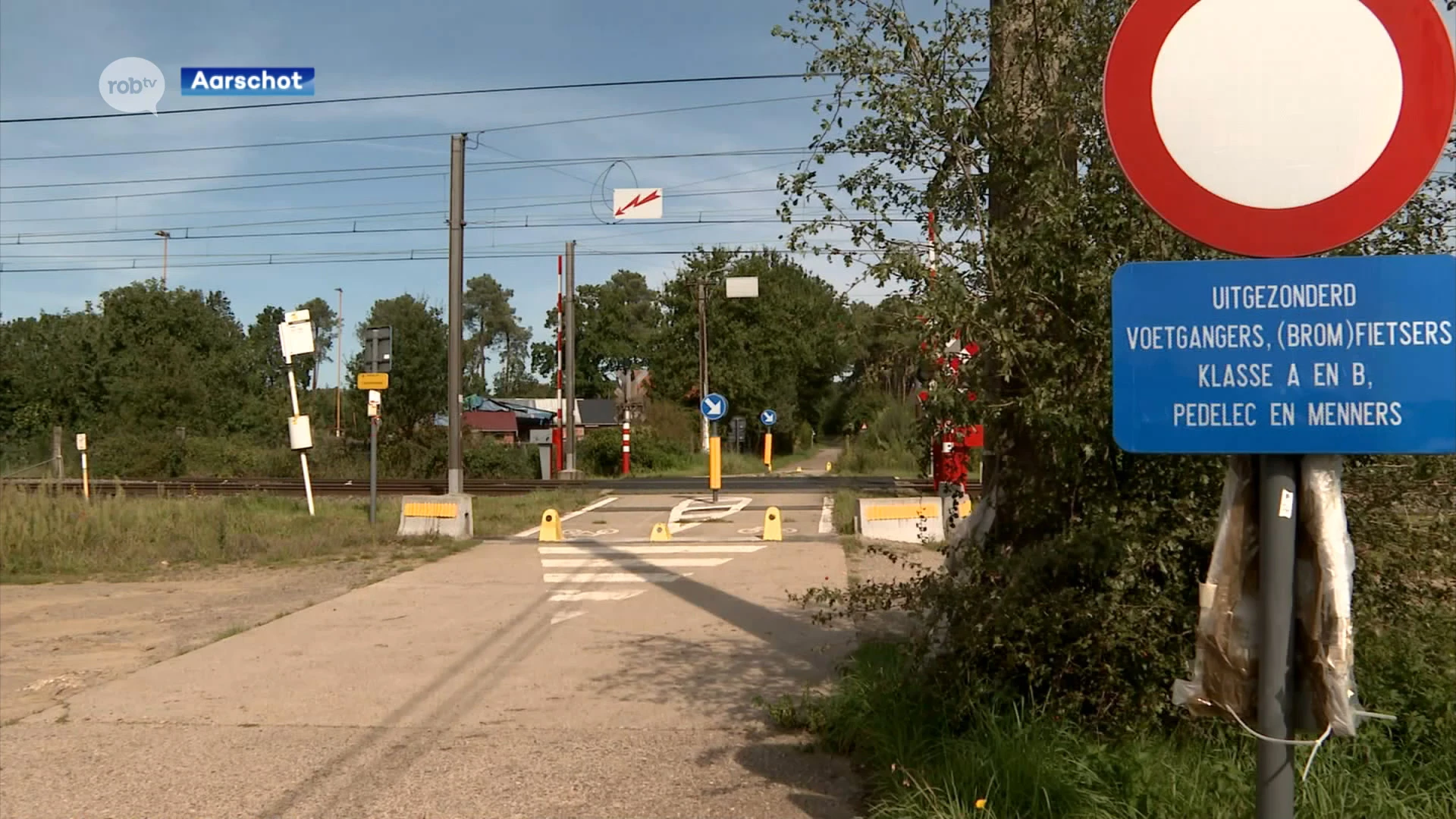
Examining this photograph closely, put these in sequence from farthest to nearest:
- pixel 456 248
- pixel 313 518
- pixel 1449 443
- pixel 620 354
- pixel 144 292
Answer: pixel 620 354
pixel 144 292
pixel 313 518
pixel 456 248
pixel 1449 443

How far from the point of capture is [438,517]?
1541 centimetres

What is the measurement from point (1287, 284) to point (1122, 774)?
2.03m

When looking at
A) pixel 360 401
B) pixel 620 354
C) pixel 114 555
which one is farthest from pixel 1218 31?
pixel 620 354

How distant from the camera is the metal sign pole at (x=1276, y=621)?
2314mm

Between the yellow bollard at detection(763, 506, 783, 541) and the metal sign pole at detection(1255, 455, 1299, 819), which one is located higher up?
the metal sign pole at detection(1255, 455, 1299, 819)

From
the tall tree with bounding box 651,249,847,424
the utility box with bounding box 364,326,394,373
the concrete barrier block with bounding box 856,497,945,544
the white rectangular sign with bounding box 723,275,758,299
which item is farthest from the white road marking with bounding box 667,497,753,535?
the tall tree with bounding box 651,249,847,424

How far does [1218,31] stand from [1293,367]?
2.53 feet

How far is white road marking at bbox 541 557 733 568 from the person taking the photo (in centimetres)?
1228

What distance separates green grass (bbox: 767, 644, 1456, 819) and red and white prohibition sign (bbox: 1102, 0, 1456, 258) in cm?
193

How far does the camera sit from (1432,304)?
226 centimetres

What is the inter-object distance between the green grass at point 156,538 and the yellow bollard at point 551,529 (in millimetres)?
967

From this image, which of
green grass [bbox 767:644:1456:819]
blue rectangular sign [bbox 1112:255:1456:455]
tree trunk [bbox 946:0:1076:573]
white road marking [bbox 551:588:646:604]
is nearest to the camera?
blue rectangular sign [bbox 1112:255:1456:455]

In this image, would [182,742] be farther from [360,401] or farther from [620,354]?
[620,354]

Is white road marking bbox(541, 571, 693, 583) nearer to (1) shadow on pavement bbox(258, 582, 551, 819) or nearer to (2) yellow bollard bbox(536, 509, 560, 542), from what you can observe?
(1) shadow on pavement bbox(258, 582, 551, 819)
